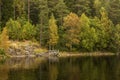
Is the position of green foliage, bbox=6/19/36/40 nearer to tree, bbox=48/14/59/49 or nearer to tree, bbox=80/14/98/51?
tree, bbox=48/14/59/49

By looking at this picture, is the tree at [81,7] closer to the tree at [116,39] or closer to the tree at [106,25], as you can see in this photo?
the tree at [106,25]

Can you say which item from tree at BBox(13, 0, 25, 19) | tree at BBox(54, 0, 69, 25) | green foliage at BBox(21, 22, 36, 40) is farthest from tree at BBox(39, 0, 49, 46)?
tree at BBox(13, 0, 25, 19)

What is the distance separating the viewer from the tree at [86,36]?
104500mm

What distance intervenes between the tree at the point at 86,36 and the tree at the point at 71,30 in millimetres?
2423

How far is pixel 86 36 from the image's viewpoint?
106m

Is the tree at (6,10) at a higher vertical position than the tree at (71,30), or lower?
higher

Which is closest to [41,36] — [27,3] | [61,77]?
[27,3]

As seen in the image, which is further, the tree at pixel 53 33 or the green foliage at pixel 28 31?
the tree at pixel 53 33

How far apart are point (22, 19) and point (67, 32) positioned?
1499 cm

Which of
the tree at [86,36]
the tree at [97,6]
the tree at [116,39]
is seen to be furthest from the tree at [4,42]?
the tree at [97,6]

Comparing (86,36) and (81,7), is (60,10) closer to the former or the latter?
(81,7)

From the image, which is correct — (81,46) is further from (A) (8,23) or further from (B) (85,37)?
(A) (8,23)

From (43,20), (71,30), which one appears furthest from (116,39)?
(43,20)

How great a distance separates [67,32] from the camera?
104 meters
